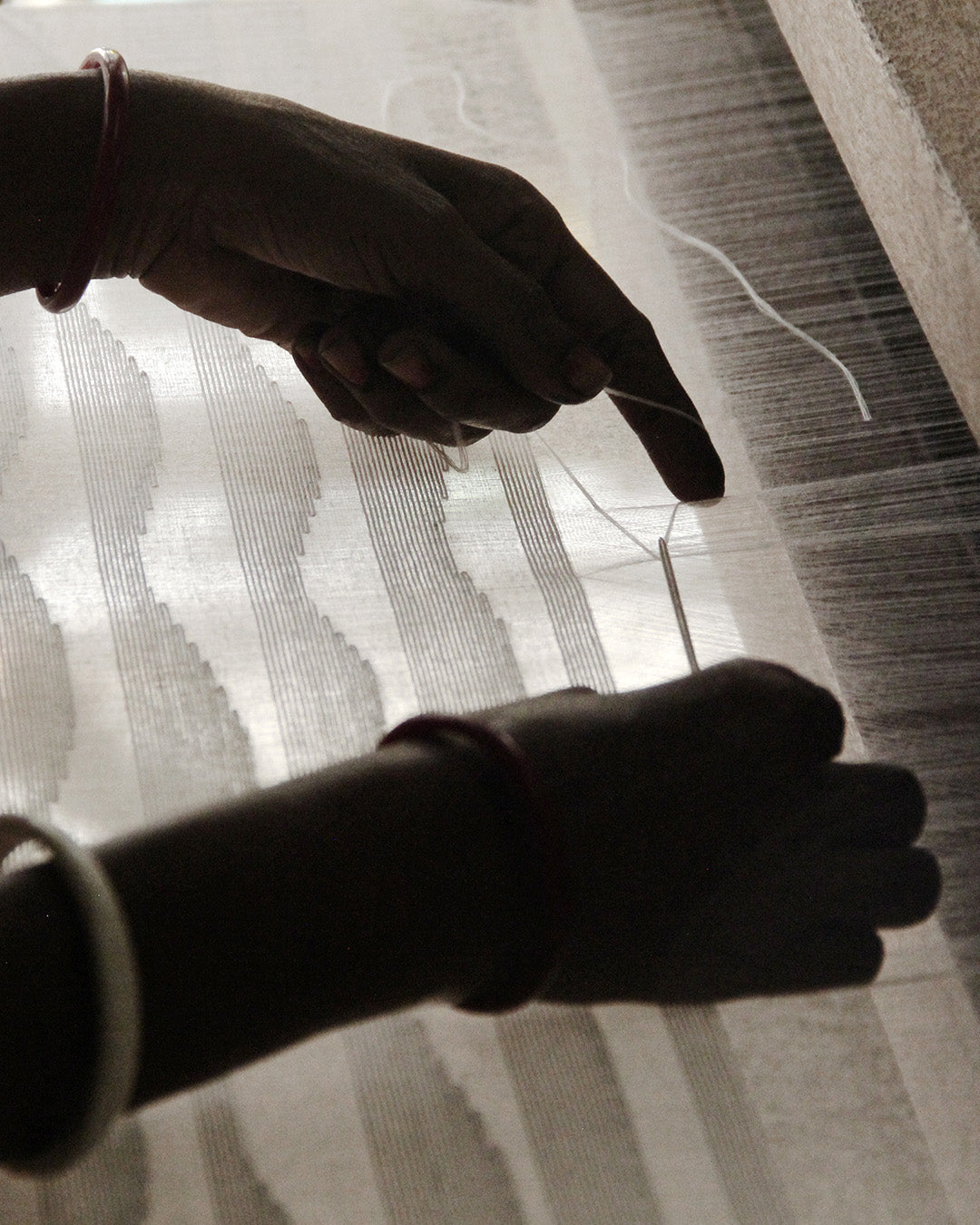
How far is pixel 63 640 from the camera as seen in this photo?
2.76 ft

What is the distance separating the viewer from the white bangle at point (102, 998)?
0.57m

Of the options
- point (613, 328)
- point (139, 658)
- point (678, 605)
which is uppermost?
point (613, 328)

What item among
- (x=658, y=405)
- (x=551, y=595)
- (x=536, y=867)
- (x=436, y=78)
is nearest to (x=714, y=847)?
(x=536, y=867)

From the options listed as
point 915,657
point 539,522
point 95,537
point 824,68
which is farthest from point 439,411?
point 824,68

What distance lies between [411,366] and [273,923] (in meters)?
0.39

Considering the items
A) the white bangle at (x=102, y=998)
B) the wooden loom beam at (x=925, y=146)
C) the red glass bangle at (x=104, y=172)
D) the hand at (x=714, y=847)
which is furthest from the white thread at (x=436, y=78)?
the white bangle at (x=102, y=998)

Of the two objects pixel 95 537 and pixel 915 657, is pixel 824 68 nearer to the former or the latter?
pixel 915 657

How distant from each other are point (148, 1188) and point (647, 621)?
0.47 meters

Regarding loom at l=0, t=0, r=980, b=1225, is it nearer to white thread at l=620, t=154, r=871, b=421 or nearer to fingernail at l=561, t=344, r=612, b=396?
white thread at l=620, t=154, r=871, b=421

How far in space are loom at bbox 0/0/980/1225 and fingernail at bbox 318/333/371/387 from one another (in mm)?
74

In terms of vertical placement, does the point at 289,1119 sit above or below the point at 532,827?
below

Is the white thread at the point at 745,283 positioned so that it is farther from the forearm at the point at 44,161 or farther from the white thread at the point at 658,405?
the forearm at the point at 44,161

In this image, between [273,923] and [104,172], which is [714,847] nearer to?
[273,923]

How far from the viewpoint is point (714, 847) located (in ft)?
2.41
